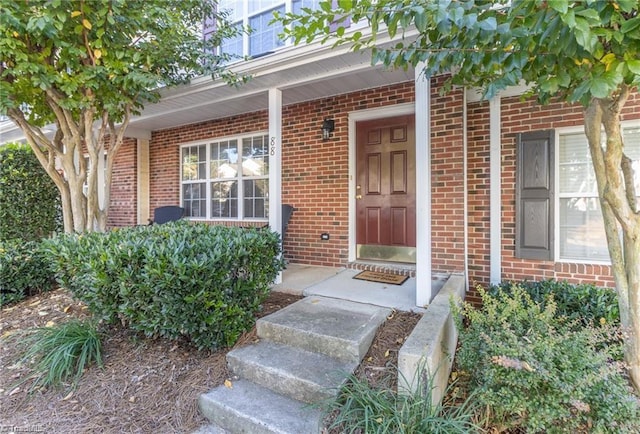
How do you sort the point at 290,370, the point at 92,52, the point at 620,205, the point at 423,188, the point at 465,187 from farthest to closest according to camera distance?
1. the point at 465,187
2. the point at 92,52
3. the point at 423,188
4. the point at 290,370
5. the point at 620,205

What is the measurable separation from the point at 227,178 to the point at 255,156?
30.3 inches

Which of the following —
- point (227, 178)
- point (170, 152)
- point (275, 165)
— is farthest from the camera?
point (170, 152)

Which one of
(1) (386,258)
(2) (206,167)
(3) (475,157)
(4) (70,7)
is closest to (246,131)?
(2) (206,167)

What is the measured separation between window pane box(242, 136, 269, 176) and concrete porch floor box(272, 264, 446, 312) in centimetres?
203

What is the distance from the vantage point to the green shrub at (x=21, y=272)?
13.1ft

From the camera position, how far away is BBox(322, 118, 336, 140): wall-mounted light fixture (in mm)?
4797

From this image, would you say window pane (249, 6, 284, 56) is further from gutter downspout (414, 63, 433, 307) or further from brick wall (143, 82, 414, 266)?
gutter downspout (414, 63, 433, 307)

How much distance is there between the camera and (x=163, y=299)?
238 centimetres

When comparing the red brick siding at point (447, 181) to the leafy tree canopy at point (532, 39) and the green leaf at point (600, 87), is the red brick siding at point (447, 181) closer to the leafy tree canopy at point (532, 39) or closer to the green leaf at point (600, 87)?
the leafy tree canopy at point (532, 39)

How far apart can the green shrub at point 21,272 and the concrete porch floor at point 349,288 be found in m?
3.01

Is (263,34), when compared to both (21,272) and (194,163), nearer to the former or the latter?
(194,163)

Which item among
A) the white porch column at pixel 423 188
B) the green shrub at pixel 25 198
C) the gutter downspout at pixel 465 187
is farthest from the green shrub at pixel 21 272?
the gutter downspout at pixel 465 187

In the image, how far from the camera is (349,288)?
374 centimetres

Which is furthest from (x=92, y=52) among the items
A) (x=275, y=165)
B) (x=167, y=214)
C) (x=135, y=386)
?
(x=167, y=214)
